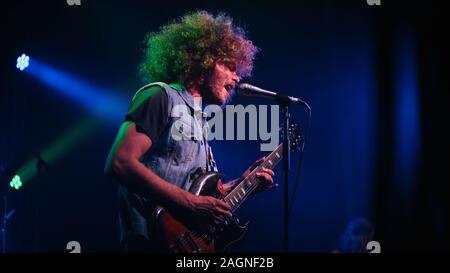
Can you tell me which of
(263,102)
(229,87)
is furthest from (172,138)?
(263,102)

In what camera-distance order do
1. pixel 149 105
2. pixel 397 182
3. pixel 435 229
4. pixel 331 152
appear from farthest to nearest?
pixel 331 152 < pixel 397 182 < pixel 435 229 < pixel 149 105

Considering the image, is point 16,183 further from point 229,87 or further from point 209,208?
point 209,208

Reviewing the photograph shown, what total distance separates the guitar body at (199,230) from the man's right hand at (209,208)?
0.04 meters

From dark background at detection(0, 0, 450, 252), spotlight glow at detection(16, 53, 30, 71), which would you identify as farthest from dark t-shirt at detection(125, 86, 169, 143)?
spotlight glow at detection(16, 53, 30, 71)

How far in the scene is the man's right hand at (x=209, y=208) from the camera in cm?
236

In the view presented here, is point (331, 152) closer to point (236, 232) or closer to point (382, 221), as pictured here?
point (382, 221)

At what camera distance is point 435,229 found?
3916mm

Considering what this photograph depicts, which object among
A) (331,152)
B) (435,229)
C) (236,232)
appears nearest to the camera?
(236,232)

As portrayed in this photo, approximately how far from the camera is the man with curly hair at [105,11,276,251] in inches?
88.5

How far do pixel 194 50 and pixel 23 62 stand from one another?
2.30m

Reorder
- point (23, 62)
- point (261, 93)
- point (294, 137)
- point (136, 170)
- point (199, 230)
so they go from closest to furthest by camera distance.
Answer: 1. point (136, 170)
2. point (199, 230)
3. point (261, 93)
4. point (294, 137)
5. point (23, 62)

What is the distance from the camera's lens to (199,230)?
95.0 inches

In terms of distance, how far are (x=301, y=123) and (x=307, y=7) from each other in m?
1.14
